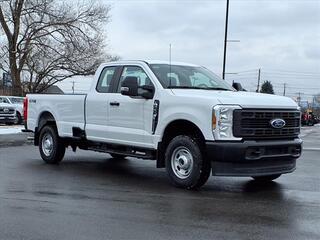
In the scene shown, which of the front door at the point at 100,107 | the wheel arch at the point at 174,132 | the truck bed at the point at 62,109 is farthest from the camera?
the truck bed at the point at 62,109

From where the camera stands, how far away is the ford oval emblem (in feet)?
26.5

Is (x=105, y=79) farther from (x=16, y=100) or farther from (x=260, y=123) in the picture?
(x=16, y=100)

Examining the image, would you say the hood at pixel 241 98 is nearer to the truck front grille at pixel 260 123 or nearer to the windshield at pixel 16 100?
the truck front grille at pixel 260 123

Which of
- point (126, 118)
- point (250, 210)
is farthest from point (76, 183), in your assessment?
point (250, 210)

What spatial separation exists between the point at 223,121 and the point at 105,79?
3.17 metres

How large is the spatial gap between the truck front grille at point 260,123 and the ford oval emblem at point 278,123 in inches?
1.6

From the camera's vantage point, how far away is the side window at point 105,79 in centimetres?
996

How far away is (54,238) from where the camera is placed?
540cm

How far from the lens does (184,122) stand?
331 inches

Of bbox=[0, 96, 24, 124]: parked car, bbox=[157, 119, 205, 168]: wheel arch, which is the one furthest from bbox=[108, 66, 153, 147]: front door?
bbox=[0, 96, 24, 124]: parked car

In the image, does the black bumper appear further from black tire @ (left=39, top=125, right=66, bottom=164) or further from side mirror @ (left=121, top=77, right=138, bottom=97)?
black tire @ (left=39, top=125, right=66, bottom=164)

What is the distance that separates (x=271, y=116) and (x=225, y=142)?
918mm

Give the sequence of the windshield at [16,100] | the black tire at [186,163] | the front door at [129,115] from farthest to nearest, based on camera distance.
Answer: the windshield at [16,100] < the front door at [129,115] < the black tire at [186,163]

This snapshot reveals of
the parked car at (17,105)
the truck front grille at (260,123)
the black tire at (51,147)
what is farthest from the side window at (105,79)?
the parked car at (17,105)
